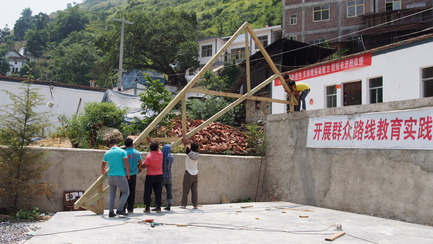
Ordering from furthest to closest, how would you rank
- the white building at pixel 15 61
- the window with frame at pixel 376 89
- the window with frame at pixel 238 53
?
the white building at pixel 15 61 < the window with frame at pixel 238 53 < the window with frame at pixel 376 89

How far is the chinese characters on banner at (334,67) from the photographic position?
50.6 ft

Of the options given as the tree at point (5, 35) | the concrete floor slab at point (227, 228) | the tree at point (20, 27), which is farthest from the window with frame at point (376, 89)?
the tree at point (20, 27)

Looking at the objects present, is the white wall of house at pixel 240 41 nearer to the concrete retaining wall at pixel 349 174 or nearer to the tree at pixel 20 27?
the concrete retaining wall at pixel 349 174

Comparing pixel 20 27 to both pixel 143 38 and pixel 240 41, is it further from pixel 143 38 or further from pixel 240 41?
pixel 240 41

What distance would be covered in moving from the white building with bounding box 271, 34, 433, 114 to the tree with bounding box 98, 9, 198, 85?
20.8m

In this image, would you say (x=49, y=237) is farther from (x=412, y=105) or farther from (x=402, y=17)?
(x=402, y=17)

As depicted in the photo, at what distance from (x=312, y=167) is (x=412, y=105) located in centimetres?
287

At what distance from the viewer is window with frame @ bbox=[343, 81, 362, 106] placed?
16077 millimetres

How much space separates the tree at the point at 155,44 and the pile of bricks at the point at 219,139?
25927 millimetres

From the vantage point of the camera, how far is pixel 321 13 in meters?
34.2

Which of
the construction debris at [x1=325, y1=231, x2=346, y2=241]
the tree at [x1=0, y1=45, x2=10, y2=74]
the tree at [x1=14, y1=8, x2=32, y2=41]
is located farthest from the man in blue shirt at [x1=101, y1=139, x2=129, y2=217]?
the tree at [x1=14, y1=8, x2=32, y2=41]

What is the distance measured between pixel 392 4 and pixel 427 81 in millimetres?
21585

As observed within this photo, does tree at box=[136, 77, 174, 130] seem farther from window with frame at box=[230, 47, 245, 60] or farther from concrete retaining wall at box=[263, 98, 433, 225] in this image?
window with frame at box=[230, 47, 245, 60]

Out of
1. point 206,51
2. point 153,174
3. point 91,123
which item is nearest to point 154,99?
point 91,123
